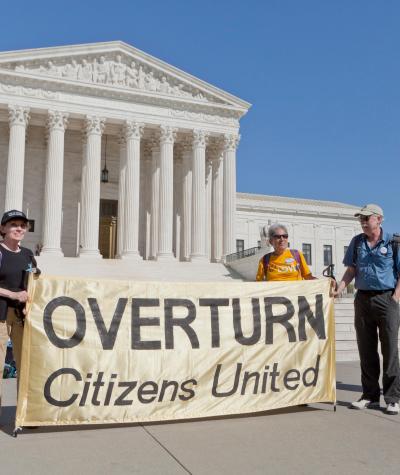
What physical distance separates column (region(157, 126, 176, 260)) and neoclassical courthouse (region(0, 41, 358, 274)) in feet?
0.22

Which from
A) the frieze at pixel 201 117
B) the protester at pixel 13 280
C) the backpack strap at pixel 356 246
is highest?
the frieze at pixel 201 117

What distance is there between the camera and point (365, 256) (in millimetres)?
6695

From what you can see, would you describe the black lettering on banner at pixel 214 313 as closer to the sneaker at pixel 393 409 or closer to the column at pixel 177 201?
the sneaker at pixel 393 409

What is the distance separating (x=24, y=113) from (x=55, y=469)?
95.1 feet

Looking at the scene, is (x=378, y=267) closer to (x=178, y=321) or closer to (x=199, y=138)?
(x=178, y=321)

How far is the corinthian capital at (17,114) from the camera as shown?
2942cm

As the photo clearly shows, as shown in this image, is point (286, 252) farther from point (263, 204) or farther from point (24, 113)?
point (263, 204)

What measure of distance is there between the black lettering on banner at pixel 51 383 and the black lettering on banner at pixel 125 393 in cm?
44

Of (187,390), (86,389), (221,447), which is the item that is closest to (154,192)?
(187,390)

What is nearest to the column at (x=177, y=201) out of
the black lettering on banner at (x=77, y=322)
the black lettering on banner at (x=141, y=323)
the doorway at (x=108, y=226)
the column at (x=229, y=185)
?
the column at (x=229, y=185)

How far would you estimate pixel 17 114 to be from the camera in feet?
96.7

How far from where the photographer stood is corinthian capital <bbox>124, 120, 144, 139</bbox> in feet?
104

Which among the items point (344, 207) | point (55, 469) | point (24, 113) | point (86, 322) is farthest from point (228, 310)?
point (344, 207)

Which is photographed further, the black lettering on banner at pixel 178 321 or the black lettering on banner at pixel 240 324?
the black lettering on banner at pixel 240 324
